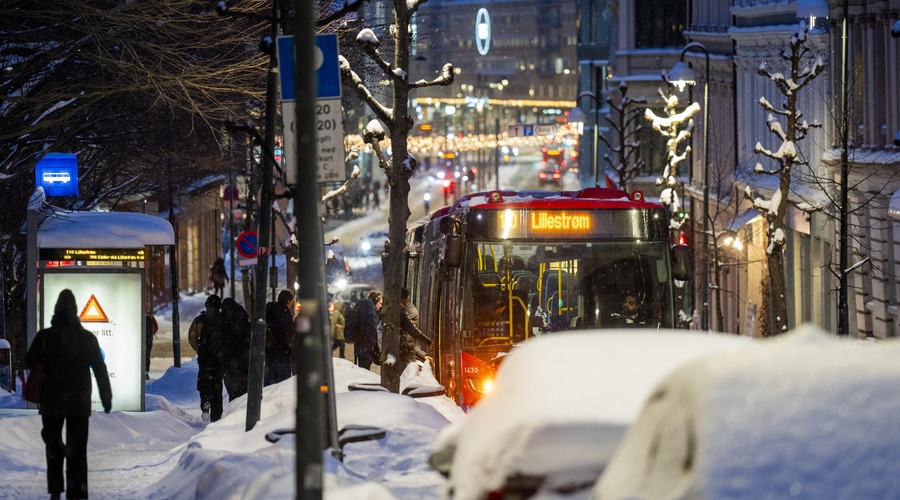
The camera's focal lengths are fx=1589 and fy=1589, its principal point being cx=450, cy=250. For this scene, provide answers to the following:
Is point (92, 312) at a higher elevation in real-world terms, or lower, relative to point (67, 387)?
higher

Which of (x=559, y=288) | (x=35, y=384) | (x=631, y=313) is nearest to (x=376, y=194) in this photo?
(x=559, y=288)

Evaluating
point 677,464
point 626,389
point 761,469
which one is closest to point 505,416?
point 626,389

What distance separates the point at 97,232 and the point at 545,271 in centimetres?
629

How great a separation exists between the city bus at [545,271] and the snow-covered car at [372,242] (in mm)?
55660

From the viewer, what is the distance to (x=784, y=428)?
4816mm

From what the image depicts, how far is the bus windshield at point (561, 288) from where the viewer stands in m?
17.6

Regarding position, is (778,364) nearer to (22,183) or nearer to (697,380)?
(697,380)

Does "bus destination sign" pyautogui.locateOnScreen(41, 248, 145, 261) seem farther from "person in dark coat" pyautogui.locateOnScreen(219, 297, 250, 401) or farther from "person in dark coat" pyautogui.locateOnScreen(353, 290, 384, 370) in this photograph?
"person in dark coat" pyautogui.locateOnScreen(353, 290, 384, 370)

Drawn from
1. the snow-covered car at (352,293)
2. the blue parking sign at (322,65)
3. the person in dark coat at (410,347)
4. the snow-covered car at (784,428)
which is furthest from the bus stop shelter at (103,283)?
the snow-covered car at (352,293)

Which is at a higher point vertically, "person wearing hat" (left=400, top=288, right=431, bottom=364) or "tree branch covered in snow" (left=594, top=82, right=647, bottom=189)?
"tree branch covered in snow" (left=594, top=82, right=647, bottom=189)

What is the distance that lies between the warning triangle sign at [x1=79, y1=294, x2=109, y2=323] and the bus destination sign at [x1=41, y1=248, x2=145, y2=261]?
677 mm

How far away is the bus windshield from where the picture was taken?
57.6 feet

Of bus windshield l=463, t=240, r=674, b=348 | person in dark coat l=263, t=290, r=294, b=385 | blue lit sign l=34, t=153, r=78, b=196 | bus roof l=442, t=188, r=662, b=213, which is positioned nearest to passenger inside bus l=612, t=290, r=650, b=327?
bus windshield l=463, t=240, r=674, b=348

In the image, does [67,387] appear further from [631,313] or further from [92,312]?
[92,312]
